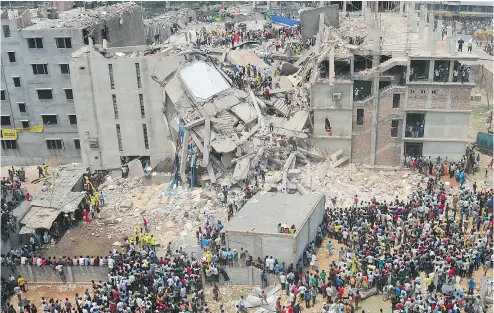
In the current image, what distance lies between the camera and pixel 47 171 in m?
47.3

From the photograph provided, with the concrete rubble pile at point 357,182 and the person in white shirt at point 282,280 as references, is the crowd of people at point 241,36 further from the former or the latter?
the person in white shirt at point 282,280

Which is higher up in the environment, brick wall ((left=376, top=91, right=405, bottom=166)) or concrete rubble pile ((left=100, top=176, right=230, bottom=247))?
brick wall ((left=376, top=91, right=405, bottom=166))

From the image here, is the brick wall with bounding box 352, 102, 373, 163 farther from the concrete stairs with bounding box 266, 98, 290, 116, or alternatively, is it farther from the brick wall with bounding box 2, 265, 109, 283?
the brick wall with bounding box 2, 265, 109, 283

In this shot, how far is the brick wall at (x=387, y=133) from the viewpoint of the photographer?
1491 inches

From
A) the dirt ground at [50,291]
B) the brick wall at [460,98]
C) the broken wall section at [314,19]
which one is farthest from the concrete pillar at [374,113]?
the dirt ground at [50,291]

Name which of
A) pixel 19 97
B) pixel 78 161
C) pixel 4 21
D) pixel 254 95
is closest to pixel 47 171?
pixel 78 161

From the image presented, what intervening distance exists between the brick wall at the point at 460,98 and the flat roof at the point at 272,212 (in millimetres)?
12638

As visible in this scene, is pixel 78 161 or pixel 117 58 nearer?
pixel 117 58

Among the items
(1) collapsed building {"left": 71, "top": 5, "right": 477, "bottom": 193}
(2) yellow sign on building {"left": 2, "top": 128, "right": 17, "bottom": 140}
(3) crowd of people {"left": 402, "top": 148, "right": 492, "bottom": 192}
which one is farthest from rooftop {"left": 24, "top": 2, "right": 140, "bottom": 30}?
(3) crowd of people {"left": 402, "top": 148, "right": 492, "bottom": 192}

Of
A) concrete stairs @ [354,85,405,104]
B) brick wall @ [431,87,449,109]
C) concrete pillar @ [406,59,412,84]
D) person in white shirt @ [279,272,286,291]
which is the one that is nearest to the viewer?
person in white shirt @ [279,272,286,291]

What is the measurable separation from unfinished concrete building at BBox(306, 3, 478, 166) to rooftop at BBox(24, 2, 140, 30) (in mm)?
20142

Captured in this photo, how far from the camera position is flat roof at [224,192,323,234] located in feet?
93.0

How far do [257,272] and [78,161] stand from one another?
27.5m

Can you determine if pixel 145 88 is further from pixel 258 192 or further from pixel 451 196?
pixel 451 196
